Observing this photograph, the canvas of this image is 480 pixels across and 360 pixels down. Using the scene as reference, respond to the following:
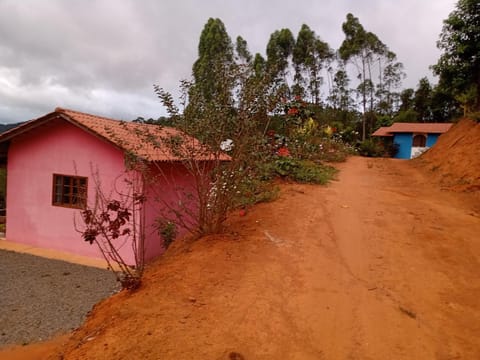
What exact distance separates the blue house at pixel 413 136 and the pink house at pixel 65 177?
874 inches

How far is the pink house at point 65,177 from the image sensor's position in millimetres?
8156

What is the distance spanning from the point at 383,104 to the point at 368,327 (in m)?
36.3

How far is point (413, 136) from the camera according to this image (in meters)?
25.5

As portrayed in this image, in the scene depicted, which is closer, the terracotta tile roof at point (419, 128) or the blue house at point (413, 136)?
the terracotta tile roof at point (419, 128)

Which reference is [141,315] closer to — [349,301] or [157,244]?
[349,301]

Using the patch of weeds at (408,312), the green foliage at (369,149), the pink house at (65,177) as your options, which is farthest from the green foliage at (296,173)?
the green foliage at (369,149)

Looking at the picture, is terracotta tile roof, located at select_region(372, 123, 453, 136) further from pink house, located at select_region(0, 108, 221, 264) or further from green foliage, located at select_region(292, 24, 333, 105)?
pink house, located at select_region(0, 108, 221, 264)

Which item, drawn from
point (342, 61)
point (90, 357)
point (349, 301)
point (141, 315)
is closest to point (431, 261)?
point (349, 301)

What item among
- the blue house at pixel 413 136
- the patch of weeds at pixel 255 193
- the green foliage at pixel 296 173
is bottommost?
the patch of weeds at pixel 255 193

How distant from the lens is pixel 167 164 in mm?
8375

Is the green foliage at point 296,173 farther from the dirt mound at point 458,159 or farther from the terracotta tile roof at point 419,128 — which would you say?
the terracotta tile roof at point 419,128

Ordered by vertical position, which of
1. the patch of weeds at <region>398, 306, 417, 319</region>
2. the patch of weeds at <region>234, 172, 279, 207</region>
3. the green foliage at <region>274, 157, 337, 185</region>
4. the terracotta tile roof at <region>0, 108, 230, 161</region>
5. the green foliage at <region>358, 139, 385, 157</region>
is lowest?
the patch of weeds at <region>398, 306, 417, 319</region>

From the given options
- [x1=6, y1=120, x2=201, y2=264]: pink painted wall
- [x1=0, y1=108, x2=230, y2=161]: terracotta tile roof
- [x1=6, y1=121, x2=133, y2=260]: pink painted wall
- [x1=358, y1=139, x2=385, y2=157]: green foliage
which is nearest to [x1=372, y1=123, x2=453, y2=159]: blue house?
[x1=358, y1=139, x2=385, y2=157]: green foliage

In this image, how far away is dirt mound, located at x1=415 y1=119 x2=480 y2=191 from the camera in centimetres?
821
